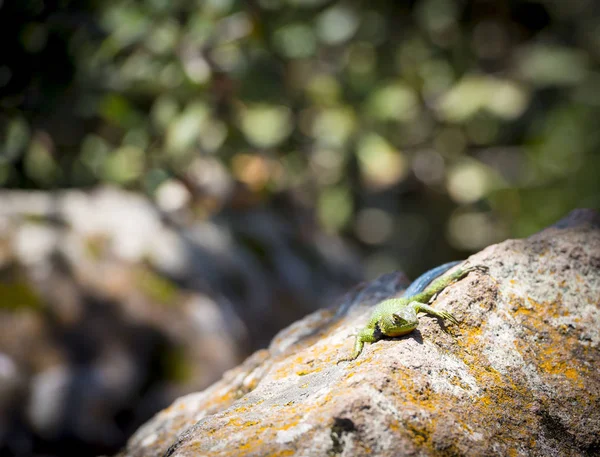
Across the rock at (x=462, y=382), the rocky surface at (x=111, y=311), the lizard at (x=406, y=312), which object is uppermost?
the rocky surface at (x=111, y=311)

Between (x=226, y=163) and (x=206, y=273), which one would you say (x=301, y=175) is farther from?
(x=206, y=273)

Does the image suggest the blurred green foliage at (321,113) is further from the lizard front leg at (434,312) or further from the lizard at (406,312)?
the lizard front leg at (434,312)

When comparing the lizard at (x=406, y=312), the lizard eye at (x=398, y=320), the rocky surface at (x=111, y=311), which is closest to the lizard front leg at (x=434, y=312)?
the lizard at (x=406, y=312)

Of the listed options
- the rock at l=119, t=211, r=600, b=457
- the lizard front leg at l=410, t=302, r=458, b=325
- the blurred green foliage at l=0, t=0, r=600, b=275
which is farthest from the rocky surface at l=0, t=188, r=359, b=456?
the lizard front leg at l=410, t=302, r=458, b=325

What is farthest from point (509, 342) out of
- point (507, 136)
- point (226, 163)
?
point (507, 136)

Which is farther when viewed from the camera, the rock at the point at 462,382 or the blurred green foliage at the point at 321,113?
the blurred green foliage at the point at 321,113

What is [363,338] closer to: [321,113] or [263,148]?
[263,148]

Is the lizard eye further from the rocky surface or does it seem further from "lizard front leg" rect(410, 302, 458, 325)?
the rocky surface
